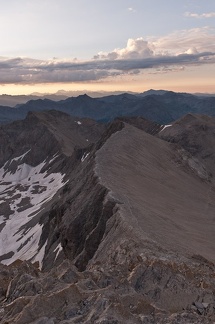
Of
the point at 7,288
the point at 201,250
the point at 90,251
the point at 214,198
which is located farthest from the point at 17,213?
the point at 7,288

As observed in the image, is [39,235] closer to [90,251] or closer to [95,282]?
[90,251]

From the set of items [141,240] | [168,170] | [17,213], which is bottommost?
[17,213]

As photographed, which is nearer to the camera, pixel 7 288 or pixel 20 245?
pixel 7 288

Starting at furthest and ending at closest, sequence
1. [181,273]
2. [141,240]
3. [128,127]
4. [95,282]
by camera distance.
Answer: [128,127] → [141,240] → [181,273] → [95,282]

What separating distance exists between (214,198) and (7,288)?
112680 millimetres

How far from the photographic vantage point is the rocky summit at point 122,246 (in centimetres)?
2922

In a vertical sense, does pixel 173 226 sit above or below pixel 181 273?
below

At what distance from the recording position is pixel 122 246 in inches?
2095

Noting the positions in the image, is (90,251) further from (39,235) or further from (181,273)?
(39,235)

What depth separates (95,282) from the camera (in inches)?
1373

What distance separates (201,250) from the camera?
65.2m

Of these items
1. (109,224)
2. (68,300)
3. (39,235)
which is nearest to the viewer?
(68,300)

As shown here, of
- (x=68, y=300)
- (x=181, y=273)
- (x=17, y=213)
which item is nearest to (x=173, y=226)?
(x=181, y=273)

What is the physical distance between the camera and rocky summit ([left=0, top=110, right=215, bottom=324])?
95.9ft
